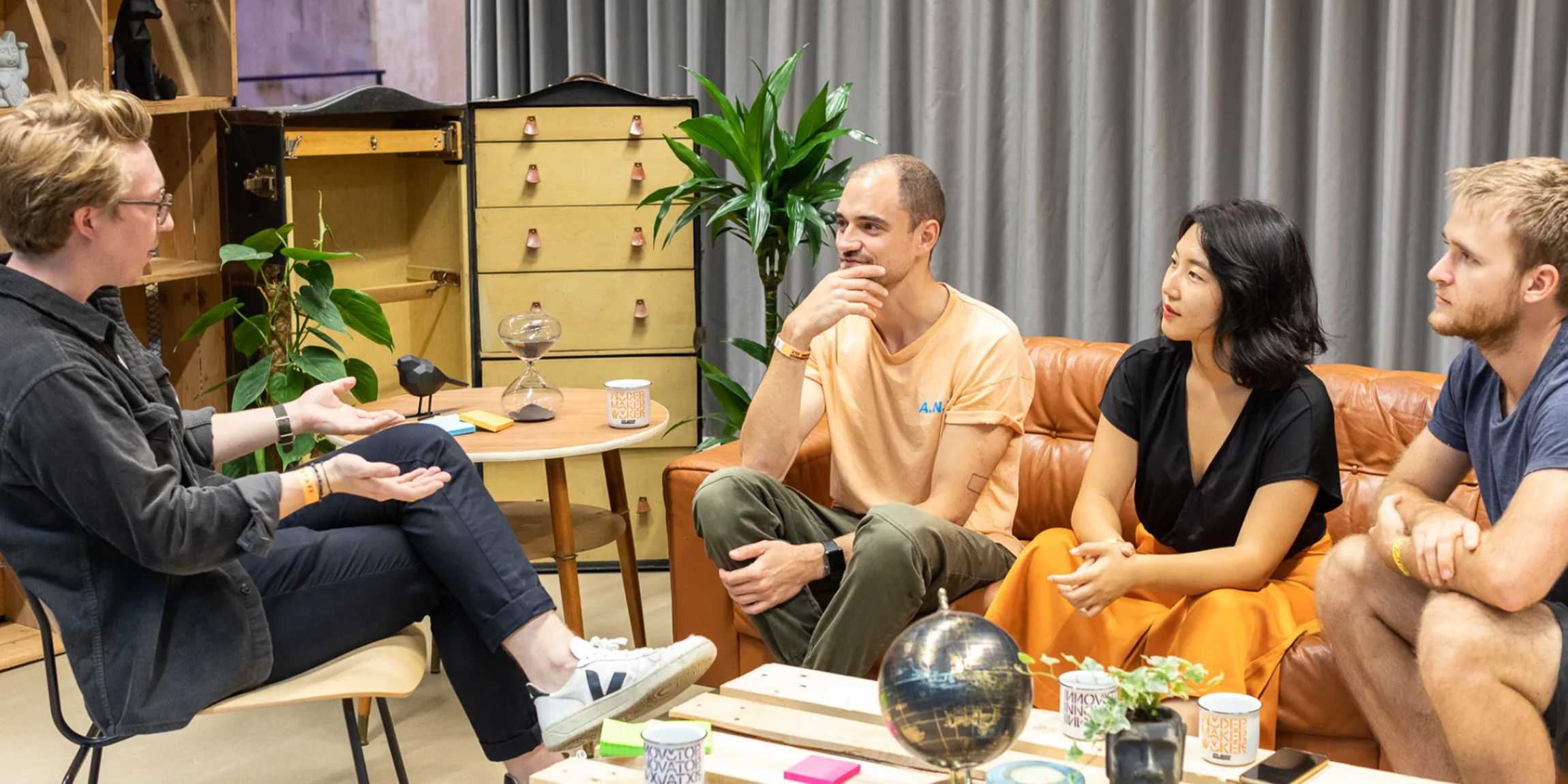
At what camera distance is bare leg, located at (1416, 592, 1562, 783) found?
6.33 feet

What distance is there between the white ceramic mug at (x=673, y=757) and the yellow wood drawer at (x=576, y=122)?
7.63 feet

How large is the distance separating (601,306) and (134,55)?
48.8 inches

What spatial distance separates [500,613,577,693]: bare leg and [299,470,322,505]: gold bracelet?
361 millimetres

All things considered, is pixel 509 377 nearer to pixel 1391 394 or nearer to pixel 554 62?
pixel 554 62

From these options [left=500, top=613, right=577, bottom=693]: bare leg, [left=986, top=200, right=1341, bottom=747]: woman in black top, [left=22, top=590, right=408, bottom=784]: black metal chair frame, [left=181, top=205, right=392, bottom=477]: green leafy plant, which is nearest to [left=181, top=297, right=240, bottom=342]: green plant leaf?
[left=181, top=205, right=392, bottom=477]: green leafy plant

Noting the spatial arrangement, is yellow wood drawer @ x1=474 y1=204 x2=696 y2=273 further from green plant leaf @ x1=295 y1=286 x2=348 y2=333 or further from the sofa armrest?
the sofa armrest

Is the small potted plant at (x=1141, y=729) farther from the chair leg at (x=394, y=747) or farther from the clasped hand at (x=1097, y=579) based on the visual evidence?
the chair leg at (x=394, y=747)

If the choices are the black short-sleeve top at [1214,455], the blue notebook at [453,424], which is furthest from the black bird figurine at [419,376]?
the black short-sleeve top at [1214,455]

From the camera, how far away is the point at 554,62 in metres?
4.57

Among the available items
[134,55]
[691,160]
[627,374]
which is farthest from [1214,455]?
[134,55]

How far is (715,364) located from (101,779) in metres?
2.21

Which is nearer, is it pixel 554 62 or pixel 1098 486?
pixel 1098 486

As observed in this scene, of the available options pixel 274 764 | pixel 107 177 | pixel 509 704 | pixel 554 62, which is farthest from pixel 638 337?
pixel 107 177

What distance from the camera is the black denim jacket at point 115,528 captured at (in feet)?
6.04
